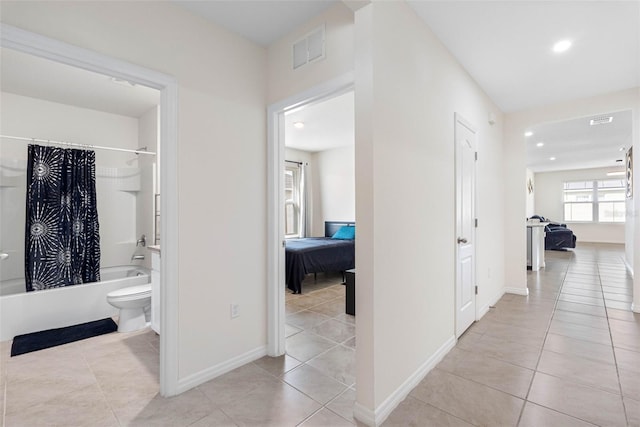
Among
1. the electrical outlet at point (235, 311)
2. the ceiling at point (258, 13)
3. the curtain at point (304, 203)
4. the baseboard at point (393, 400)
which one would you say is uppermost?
the ceiling at point (258, 13)

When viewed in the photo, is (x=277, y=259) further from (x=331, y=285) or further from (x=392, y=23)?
(x=331, y=285)

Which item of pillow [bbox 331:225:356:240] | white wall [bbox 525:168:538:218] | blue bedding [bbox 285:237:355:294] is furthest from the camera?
white wall [bbox 525:168:538:218]

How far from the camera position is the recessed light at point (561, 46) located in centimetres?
249

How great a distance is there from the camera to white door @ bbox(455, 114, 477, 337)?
105 inches

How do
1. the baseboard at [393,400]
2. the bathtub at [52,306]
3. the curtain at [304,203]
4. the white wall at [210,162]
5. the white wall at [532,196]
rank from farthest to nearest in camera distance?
1. the white wall at [532,196]
2. the curtain at [304,203]
3. the bathtub at [52,306]
4. the white wall at [210,162]
5. the baseboard at [393,400]

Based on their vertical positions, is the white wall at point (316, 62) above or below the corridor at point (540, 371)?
above

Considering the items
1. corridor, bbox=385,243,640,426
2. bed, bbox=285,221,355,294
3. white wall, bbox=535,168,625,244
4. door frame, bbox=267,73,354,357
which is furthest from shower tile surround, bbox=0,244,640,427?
white wall, bbox=535,168,625,244

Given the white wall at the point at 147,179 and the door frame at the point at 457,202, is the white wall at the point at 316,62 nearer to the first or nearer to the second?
the door frame at the point at 457,202

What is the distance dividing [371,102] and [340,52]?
0.59 meters

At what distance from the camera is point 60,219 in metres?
3.37

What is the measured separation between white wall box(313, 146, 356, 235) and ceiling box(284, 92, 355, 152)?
0.80 feet

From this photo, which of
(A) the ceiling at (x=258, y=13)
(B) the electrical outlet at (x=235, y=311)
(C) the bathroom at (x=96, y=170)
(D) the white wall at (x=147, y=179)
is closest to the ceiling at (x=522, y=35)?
(A) the ceiling at (x=258, y=13)

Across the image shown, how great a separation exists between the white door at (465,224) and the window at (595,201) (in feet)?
33.7

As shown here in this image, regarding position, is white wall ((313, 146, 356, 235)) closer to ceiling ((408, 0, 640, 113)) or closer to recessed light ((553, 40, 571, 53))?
ceiling ((408, 0, 640, 113))
